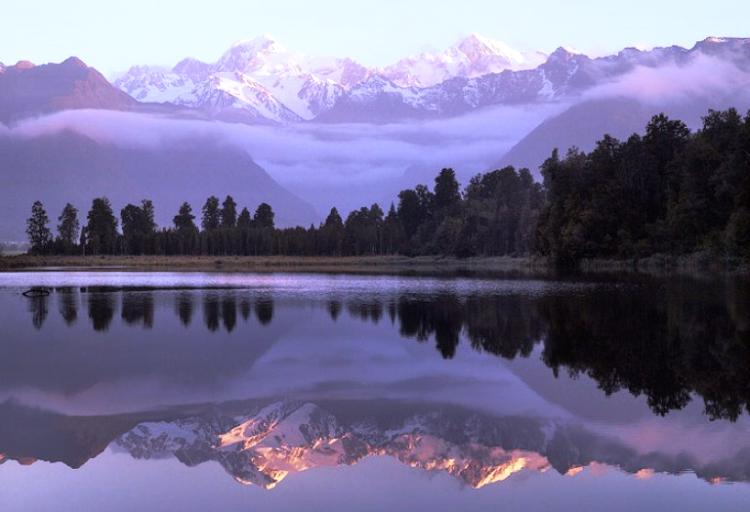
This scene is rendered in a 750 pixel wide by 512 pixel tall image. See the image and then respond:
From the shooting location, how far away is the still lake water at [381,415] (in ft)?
50.2

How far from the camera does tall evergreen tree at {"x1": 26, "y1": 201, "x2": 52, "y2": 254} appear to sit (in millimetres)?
187250

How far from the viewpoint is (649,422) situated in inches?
778

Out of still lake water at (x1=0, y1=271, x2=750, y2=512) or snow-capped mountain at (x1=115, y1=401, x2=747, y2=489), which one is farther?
snow-capped mountain at (x1=115, y1=401, x2=747, y2=489)

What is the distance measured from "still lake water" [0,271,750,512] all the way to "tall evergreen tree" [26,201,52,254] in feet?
509

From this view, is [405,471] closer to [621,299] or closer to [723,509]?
[723,509]

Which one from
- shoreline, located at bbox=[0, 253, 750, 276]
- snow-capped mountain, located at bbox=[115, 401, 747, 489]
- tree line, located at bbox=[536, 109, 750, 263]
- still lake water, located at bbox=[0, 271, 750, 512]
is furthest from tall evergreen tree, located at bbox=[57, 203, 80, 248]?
snow-capped mountain, located at bbox=[115, 401, 747, 489]

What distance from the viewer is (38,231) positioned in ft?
618

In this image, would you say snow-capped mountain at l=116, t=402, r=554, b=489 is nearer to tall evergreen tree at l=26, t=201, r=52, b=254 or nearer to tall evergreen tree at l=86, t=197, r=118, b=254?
tall evergreen tree at l=26, t=201, r=52, b=254

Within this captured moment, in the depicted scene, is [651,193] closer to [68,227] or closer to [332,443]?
[332,443]

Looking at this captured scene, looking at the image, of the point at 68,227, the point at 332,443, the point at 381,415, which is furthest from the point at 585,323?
Result: the point at 68,227

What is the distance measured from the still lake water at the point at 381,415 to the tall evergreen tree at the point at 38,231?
15501 cm

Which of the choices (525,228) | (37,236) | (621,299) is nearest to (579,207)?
(525,228)

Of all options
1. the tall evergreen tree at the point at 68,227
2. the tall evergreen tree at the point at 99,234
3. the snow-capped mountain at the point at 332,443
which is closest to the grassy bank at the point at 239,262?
the tall evergreen tree at the point at 99,234

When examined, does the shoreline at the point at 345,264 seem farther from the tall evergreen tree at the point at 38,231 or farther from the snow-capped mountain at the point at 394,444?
the snow-capped mountain at the point at 394,444
